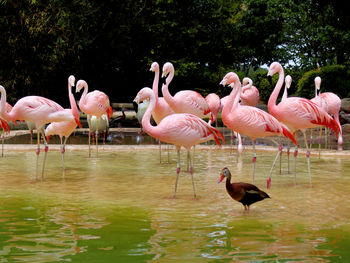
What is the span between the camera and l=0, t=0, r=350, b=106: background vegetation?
22.0m

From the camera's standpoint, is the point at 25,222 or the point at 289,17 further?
the point at 289,17

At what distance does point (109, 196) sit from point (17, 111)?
107 inches

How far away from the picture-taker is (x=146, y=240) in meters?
5.14

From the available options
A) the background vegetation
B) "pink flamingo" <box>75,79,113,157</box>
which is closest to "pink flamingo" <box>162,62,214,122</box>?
"pink flamingo" <box>75,79,113,157</box>

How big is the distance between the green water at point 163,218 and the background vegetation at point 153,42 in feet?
42.1

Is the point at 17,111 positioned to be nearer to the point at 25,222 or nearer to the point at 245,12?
the point at 25,222

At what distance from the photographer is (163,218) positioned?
19.9 ft

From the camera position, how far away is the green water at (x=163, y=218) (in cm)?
474

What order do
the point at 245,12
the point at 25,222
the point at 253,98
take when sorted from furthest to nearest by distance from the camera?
the point at 245,12, the point at 253,98, the point at 25,222

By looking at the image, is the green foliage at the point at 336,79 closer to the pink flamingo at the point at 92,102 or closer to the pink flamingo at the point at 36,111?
the pink flamingo at the point at 92,102

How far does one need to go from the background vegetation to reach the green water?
12.8 meters

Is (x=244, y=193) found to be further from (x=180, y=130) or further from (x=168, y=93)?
(x=168, y=93)

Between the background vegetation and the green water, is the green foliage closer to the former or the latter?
the background vegetation

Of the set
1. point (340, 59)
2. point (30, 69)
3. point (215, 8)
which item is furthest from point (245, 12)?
point (30, 69)
